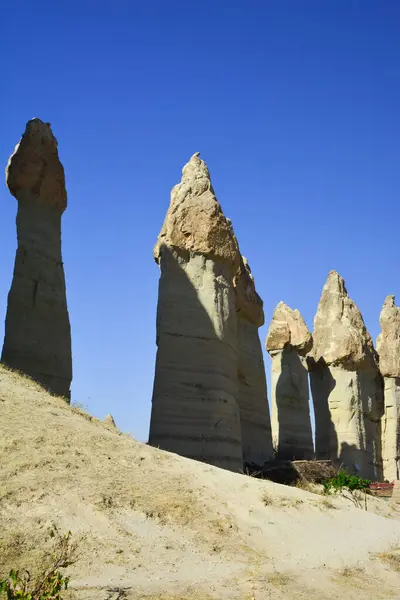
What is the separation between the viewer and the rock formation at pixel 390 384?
83.7 ft

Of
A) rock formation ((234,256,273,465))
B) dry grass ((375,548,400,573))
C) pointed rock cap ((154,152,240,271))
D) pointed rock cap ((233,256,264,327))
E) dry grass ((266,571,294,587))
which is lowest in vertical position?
dry grass ((266,571,294,587))

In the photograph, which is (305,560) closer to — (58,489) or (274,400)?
(58,489)

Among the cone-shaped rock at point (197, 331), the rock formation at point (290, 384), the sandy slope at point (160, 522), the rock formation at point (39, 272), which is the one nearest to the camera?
the sandy slope at point (160, 522)

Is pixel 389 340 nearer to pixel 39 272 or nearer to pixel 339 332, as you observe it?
pixel 339 332

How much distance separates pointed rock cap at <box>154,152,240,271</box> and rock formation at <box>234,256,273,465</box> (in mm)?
1534

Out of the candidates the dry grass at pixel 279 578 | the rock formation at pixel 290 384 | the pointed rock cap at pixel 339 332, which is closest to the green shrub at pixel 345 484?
the dry grass at pixel 279 578

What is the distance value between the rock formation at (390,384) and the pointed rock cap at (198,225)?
13.2 metres

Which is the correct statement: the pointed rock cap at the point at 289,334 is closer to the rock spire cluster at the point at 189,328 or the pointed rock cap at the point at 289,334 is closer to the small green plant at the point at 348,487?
the rock spire cluster at the point at 189,328

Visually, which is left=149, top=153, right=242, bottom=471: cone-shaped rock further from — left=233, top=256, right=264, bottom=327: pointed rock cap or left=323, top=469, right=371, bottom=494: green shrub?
left=323, top=469, right=371, bottom=494: green shrub

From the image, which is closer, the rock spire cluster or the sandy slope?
the sandy slope

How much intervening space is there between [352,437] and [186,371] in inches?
418

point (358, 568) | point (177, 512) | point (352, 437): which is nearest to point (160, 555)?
point (177, 512)

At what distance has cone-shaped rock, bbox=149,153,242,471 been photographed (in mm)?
13578

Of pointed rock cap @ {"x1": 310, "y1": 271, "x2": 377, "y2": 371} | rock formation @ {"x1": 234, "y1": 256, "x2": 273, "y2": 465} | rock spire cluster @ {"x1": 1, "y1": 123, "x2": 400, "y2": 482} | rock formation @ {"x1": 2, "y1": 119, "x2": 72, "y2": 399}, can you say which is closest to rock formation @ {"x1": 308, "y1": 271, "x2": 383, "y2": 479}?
pointed rock cap @ {"x1": 310, "y1": 271, "x2": 377, "y2": 371}
